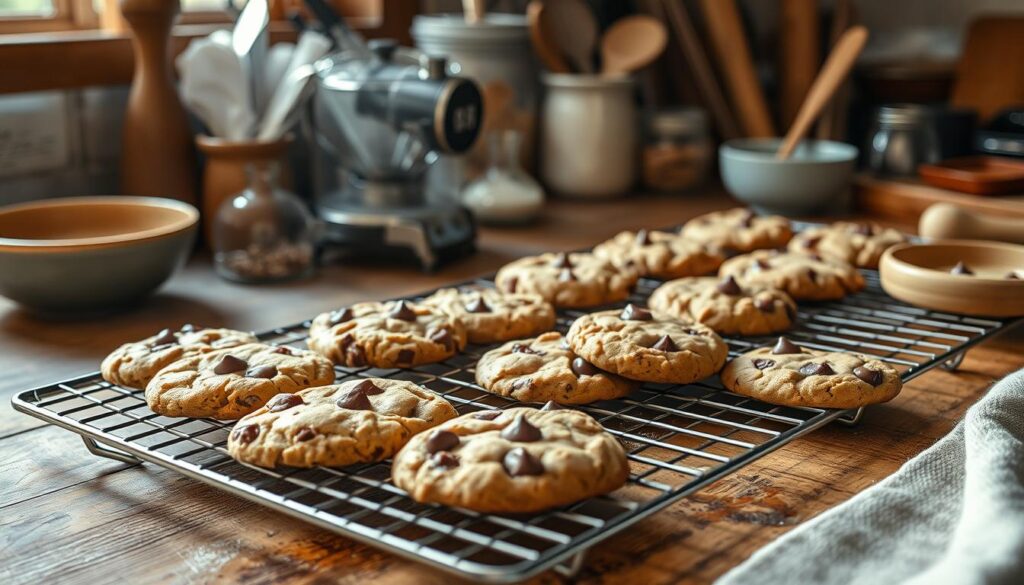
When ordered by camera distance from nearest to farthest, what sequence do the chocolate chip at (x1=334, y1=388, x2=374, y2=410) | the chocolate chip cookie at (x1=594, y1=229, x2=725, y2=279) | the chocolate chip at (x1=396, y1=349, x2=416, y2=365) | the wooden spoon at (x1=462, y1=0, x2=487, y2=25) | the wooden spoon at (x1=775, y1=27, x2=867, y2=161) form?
the chocolate chip at (x1=334, y1=388, x2=374, y2=410) < the chocolate chip at (x1=396, y1=349, x2=416, y2=365) < the chocolate chip cookie at (x1=594, y1=229, x2=725, y2=279) < the wooden spoon at (x1=775, y1=27, x2=867, y2=161) < the wooden spoon at (x1=462, y1=0, x2=487, y2=25)

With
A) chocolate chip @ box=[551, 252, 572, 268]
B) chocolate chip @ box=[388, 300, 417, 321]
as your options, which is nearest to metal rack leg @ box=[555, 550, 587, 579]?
chocolate chip @ box=[388, 300, 417, 321]

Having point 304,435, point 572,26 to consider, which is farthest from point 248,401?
point 572,26

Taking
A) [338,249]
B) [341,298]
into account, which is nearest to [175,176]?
[338,249]

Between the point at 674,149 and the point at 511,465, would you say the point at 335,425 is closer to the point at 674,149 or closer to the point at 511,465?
the point at 511,465

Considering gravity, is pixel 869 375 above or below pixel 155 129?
below

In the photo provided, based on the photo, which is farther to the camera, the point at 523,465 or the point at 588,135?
the point at 588,135

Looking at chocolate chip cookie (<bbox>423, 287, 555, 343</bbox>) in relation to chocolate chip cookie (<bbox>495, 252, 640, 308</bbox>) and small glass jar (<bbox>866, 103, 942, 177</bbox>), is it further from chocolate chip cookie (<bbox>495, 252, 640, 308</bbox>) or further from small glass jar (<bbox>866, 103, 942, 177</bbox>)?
small glass jar (<bbox>866, 103, 942, 177</bbox>)
